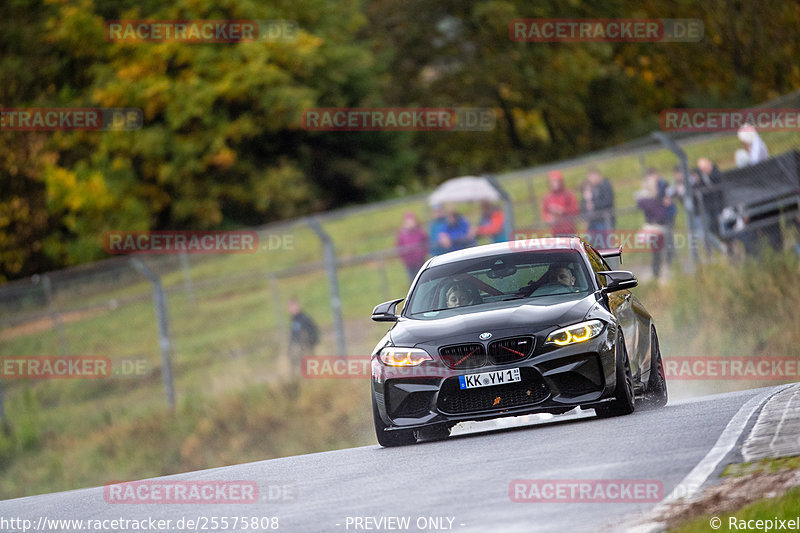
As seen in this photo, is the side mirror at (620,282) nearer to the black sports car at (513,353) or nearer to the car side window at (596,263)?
the black sports car at (513,353)

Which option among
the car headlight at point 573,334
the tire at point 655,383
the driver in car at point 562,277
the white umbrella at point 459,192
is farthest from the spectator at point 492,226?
the car headlight at point 573,334

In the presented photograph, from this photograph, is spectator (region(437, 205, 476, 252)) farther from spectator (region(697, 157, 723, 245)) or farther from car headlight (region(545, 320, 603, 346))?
car headlight (region(545, 320, 603, 346))

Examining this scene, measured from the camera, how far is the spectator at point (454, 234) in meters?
20.1

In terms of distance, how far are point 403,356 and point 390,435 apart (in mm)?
785

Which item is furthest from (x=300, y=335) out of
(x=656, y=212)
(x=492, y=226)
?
(x=656, y=212)

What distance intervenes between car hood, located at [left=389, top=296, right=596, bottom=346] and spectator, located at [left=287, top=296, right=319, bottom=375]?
1012 cm

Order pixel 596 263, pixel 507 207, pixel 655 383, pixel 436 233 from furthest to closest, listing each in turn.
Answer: pixel 436 233
pixel 507 207
pixel 655 383
pixel 596 263

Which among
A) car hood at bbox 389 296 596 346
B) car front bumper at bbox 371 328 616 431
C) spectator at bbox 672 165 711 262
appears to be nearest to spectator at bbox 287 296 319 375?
spectator at bbox 672 165 711 262

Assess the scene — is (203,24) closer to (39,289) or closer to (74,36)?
(74,36)

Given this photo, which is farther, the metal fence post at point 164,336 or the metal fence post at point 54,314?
the metal fence post at point 54,314

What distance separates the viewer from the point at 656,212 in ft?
66.7

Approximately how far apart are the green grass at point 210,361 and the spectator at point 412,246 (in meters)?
0.85

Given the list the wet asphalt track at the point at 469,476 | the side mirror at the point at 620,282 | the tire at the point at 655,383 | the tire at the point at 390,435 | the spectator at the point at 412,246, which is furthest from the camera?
the spectator at the point at 412,246

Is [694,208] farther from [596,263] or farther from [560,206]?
[596,263]
